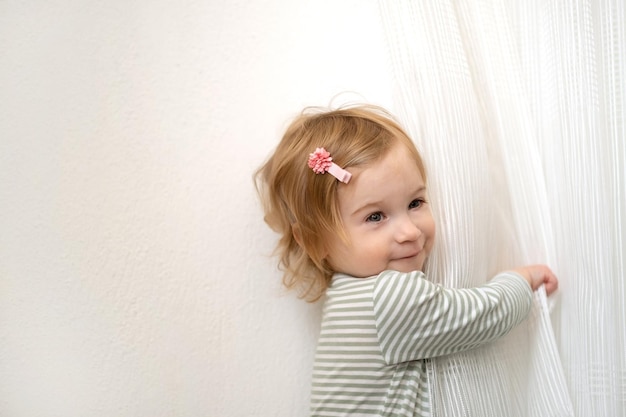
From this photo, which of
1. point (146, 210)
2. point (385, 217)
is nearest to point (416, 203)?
point (385, 217)

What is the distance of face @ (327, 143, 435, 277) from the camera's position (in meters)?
0.87

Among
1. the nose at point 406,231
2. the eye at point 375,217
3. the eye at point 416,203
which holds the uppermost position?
the eye at point 375,217

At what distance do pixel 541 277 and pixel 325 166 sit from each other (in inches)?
15.1

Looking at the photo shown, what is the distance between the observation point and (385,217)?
89cm

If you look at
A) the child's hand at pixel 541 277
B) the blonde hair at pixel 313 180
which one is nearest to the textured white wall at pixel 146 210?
the blonde hair at pixel 313 180

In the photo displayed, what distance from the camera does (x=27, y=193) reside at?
964 millimetres

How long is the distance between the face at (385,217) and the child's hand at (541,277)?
17cm

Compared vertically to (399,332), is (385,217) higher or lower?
higher

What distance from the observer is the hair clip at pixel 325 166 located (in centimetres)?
87

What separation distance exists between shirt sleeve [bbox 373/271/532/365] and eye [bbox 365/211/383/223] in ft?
0.28

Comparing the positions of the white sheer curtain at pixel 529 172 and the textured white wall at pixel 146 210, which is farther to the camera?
the textured white wall at pixel 146 210

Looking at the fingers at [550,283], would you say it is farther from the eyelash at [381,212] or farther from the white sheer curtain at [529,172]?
the eyelash at [381,212]

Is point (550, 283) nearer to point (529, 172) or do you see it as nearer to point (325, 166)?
point (529, 172)

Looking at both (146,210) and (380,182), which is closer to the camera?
(380,182)
